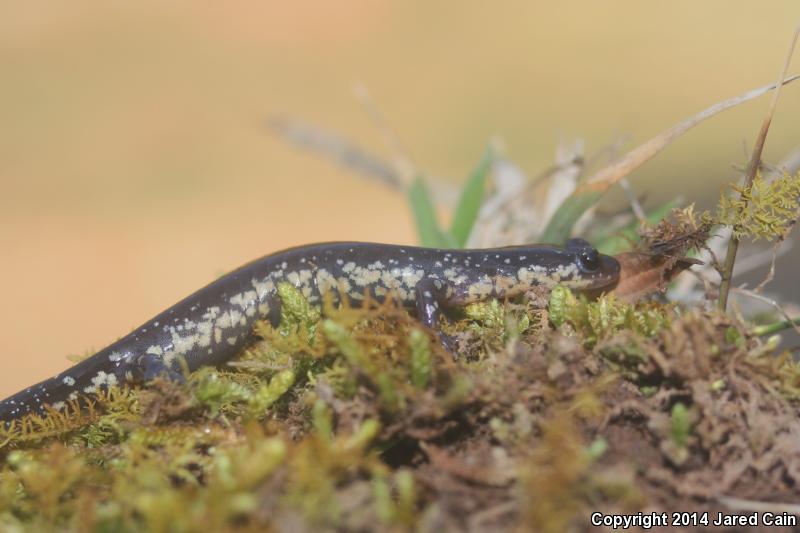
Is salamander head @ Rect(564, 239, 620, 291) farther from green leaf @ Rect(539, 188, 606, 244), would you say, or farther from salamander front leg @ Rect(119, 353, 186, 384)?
salamander front leg @ Rect(119, 353, 186, 384)

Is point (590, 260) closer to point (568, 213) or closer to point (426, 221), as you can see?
point (568, 213)

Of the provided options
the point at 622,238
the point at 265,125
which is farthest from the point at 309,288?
the point at 265,125

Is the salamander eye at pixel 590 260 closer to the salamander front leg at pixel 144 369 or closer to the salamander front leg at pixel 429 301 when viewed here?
the salamander front leg at pixel 429 301

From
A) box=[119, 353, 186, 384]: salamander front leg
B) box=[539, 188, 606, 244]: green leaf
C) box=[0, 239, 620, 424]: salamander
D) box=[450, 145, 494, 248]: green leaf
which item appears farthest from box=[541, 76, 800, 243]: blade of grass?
box=[119, 353, 186, 384]: salamander front leg

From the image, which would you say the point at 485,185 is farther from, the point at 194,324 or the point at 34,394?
the point at 34,394

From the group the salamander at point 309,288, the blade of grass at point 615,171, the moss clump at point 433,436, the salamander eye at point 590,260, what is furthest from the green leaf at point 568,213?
the moss clump at point 433,436

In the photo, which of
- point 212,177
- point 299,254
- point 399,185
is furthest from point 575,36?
point 299,254
